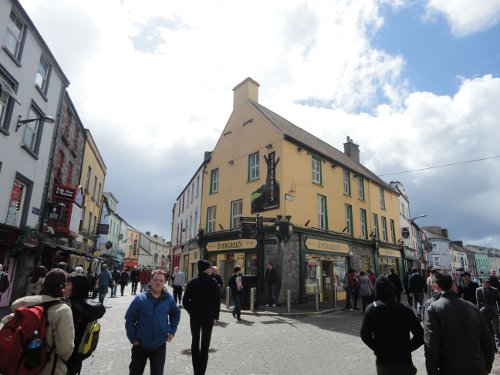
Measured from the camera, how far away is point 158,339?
151 inches

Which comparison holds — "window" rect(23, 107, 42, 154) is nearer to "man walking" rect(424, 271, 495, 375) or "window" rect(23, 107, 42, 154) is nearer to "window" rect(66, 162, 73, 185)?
"window" rect(66, 162, 73, 185)

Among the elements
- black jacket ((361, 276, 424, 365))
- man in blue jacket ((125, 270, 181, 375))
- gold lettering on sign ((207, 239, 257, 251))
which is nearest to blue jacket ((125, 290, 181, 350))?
man in blue jacket ((125, 270, 181, 375))

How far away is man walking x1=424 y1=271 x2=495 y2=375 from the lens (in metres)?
3.10

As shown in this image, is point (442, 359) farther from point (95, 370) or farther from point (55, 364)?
point (95, 370)

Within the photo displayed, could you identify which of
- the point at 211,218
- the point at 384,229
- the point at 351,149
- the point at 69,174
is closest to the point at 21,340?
the point at 69,174

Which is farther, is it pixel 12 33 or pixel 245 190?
pixel 245 190

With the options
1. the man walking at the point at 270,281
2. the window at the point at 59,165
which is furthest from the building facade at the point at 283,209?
the window at the point at 59,165

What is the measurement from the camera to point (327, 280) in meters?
18.4

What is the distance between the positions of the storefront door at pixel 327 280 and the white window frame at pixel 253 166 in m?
6.28

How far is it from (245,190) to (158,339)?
1549 centimetres

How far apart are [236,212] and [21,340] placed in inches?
676

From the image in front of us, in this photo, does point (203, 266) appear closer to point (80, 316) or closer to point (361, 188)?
point (80, 316)

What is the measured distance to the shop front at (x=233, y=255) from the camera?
1752cm

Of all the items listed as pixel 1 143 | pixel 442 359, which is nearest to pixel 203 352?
pixel 442 359
